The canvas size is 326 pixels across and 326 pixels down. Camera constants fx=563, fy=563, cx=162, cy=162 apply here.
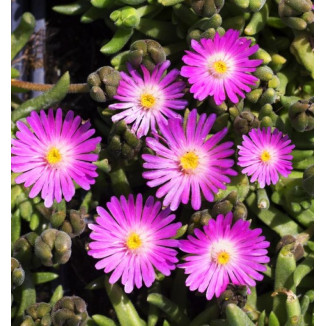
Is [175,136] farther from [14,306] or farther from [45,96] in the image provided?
[14,306]

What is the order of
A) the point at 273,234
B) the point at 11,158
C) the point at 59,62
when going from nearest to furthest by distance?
1. the point at 11,158
2. the point at 273,234
3. the point at 59,62

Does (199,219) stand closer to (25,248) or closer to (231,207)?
(231,207)

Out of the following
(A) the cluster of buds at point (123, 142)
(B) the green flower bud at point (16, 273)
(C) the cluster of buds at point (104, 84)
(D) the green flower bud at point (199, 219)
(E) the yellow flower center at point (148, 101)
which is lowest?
(B) the green flower bud at point (16, 273)

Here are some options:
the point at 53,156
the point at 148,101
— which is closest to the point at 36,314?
the point at 53,156

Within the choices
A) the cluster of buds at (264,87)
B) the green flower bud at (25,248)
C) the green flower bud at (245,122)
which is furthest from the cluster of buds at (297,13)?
the green flower bud at (25,248)

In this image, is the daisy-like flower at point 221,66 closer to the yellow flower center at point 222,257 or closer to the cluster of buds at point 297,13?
the cluster of buds at point 297,13

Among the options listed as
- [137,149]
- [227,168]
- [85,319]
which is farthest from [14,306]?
[227,168]
